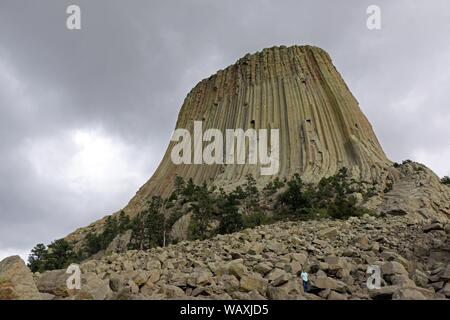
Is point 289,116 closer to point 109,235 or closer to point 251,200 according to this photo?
point 251,200

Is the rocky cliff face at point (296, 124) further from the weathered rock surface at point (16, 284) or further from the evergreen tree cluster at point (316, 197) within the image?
the weathered rock surface at point (16, 284)

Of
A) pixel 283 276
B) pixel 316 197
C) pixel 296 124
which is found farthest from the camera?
pixel 296 124

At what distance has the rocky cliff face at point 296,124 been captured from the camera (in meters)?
35.8

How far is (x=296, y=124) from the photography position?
1841 inches

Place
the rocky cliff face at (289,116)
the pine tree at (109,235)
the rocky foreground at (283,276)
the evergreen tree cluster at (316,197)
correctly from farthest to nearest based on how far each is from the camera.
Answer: the rocky cliff face at (289,116)
the pine tree at (109,235)
the evergreen tree cluster at (316,197)
the rocky foreground at (283,276)

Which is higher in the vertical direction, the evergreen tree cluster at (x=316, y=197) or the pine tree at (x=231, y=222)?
the evergreen tree cluster at (x=316, y=197)

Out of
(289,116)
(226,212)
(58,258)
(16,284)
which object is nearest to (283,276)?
(16,284)

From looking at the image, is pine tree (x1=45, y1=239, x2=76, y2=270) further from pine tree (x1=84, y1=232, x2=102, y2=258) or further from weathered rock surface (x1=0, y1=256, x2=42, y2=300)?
weathered rock surface (x1=0, y1=256, x2=42, y2=300)

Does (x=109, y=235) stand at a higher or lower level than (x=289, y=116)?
lower

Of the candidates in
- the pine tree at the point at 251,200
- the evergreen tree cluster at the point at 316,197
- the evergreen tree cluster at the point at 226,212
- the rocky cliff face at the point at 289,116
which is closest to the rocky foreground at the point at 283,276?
the evergreen tree cluster at the point at 226,212

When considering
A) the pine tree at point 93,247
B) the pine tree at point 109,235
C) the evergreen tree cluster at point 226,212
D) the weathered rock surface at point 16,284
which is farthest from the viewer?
the pine tree at point 93,247

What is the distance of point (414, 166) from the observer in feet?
120
